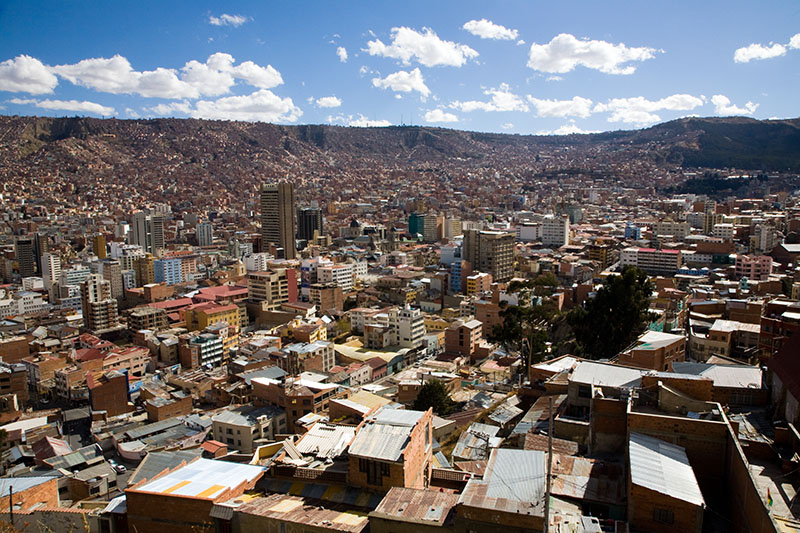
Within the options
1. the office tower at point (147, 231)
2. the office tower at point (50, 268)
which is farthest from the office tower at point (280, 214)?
the office tower at point (50, 268)

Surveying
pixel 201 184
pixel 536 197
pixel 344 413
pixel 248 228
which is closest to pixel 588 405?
pixel 344 413

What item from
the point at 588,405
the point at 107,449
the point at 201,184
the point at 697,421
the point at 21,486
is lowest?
the point at 107,449

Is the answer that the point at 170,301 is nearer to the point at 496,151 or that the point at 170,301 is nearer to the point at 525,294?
the point at 525,294

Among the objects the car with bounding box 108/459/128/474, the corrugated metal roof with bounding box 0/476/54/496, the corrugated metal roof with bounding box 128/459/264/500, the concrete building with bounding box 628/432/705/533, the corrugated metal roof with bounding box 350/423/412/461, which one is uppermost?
the concrete building with bounding box 628/432/705/533

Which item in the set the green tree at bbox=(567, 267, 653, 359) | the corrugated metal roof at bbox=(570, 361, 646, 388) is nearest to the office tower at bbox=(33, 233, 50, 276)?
the green tree at bbox=(567, 267, 653, 359)

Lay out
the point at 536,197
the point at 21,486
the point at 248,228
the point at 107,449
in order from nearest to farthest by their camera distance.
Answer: the point at 21,486, the point at 107,449, the point at 248,228, the point at 536,197

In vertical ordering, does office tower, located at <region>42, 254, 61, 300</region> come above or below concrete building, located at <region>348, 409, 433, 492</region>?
below

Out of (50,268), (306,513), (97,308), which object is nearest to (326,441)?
(306,513)

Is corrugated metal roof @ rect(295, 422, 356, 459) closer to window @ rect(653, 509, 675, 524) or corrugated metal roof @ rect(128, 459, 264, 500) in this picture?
corrugated metal roof @ rect(128, 459, 264, 500)
